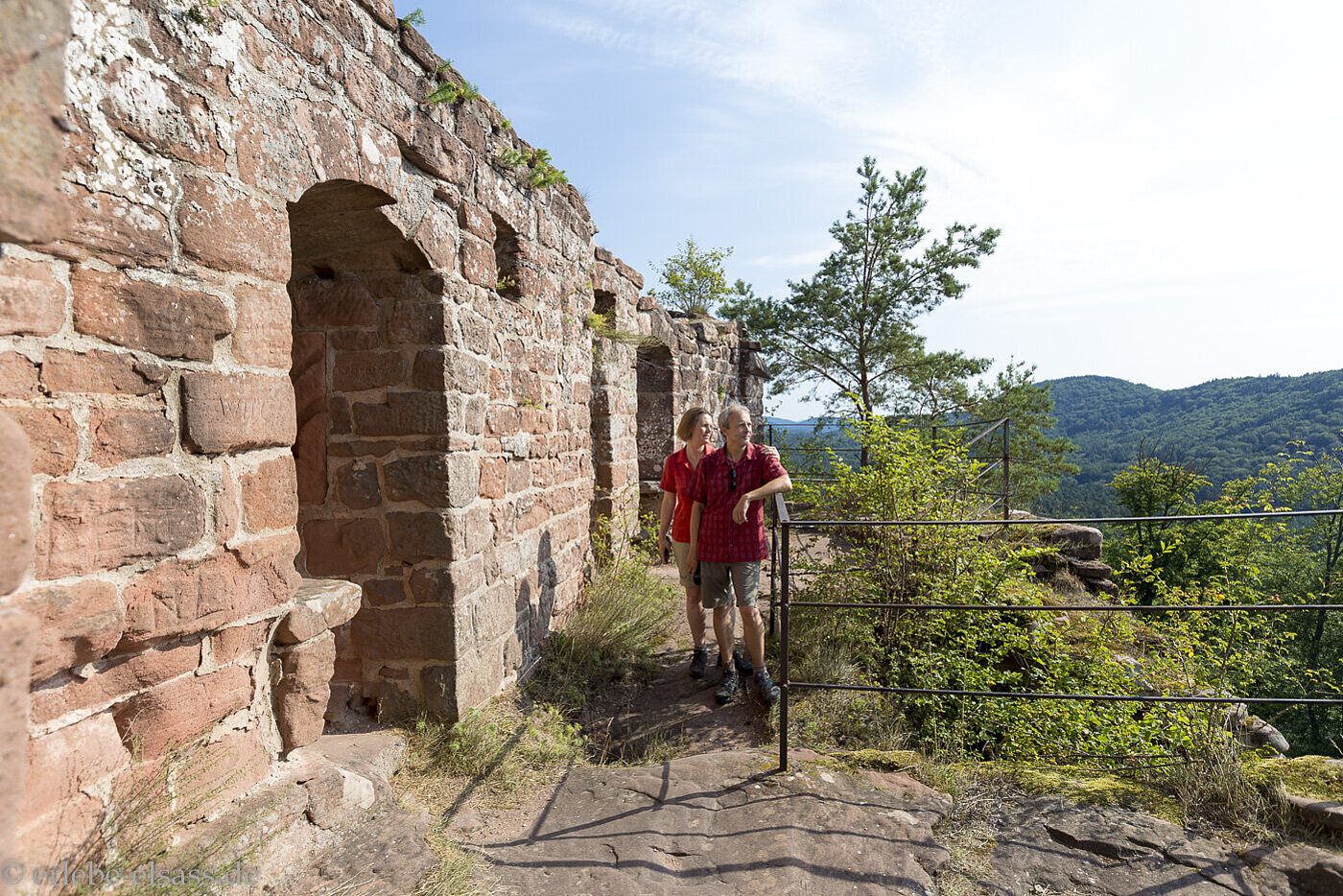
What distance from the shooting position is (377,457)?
330 centimetres

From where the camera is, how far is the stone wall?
1506mm

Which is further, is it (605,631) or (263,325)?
(605,631)

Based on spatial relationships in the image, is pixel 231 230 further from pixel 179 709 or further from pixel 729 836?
pixel 729 836

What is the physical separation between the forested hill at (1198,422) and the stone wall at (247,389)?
80.3ft

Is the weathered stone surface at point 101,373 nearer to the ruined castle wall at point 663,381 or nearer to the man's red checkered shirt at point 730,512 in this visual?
the man's red checkered shirt at point 730,512

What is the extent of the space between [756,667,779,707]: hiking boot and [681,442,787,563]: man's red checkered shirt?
0.67 m

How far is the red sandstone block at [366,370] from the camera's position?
3.25 meters

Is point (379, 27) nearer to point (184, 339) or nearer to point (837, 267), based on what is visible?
point (184, 339)


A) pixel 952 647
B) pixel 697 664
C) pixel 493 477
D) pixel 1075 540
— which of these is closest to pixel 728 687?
pixel 697 664

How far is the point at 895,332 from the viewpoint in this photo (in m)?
15.6

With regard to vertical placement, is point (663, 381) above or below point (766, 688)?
above

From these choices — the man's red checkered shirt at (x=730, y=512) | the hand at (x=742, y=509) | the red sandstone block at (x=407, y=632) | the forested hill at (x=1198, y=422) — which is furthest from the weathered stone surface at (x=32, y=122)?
the forested hill at (x=1198, y=422)

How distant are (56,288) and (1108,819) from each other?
373cm

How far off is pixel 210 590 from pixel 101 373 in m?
0.63
